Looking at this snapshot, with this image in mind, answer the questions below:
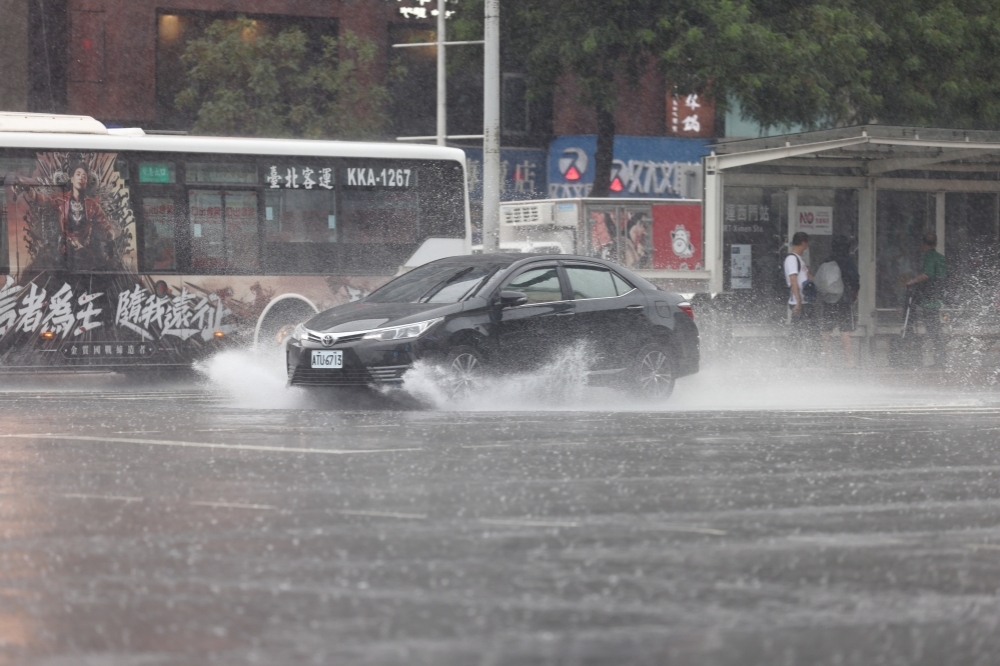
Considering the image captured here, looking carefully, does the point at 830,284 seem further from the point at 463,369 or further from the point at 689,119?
the point at 689,119

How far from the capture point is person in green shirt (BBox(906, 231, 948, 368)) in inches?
893

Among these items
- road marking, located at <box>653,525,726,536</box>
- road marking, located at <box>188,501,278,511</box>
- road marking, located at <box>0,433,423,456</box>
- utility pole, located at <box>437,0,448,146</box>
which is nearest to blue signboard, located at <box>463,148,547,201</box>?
utility pole, located at <box>437,0,448,146</box>

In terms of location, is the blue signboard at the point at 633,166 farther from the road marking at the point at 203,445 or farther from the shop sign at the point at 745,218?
the road marking at the point at 203,445

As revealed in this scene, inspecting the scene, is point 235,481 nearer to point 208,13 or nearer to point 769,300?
point 769,300

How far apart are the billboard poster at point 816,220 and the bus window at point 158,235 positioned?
9.43m

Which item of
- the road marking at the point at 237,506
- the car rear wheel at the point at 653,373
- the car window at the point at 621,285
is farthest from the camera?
the car window at the point at 621,285

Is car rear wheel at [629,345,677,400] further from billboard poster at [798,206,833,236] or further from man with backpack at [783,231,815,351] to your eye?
billboard poster at [798,206,833,236]

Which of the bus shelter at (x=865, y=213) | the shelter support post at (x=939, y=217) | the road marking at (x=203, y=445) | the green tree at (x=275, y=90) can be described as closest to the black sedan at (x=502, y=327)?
the road marking at (x=203, y=445)

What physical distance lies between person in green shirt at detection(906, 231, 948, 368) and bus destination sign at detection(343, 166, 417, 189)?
7547 mm

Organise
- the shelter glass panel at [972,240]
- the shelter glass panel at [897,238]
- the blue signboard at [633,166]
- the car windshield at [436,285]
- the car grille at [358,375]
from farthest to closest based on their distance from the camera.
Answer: the blue signboard at [633,166] < the shelter glass panel at [972,240] < the shelter glass panel at [897,238] < the car windshield at [436,285] < the car grille at [358,375]

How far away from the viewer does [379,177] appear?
65.5 ft

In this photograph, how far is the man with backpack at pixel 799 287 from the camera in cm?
2105

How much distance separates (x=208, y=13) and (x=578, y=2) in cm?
886

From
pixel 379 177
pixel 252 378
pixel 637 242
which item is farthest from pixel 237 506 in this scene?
pixel 637 242
